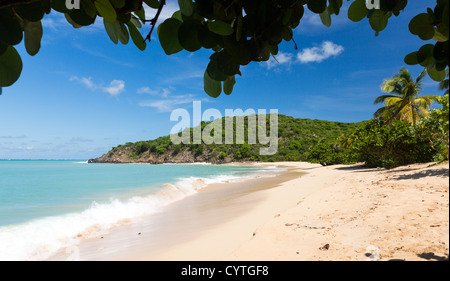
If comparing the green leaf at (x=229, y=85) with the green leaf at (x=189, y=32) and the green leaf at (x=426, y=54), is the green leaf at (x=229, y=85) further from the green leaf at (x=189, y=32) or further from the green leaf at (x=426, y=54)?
the green leaf at (x=426, y=54)

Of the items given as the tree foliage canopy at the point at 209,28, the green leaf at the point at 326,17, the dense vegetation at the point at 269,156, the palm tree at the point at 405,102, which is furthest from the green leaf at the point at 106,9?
the dense vegetation at the point at 269,156

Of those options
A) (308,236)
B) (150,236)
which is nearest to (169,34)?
(308,236)

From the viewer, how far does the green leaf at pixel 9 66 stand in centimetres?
53

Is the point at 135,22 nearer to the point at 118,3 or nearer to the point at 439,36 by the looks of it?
the point at 118,3

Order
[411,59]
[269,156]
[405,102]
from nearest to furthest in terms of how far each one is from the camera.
→ [411,59], [405,102], [269,156]

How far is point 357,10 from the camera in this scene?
82 cm

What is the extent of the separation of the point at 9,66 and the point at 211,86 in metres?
0.46

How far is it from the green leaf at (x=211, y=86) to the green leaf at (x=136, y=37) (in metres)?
0.25

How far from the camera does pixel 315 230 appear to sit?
381 cm

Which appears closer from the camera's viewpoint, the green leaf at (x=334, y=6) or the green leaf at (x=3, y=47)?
the green leaf at (x=3, y=47)

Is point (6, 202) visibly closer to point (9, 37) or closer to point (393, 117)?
point (9, 37)

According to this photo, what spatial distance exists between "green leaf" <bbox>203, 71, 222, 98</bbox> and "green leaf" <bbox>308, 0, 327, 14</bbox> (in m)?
0.40

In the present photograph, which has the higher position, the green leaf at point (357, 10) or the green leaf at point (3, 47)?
the green leaf at point (357, 10)

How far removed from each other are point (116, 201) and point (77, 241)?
5171 mm
